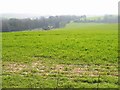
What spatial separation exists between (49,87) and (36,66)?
4987 millimetres

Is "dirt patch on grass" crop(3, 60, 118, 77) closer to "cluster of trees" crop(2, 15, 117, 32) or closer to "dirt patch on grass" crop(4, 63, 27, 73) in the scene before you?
"dirt patch on grass" crop(4, 63, 27, 73)

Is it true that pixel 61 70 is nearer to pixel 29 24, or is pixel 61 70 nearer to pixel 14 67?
pixel 14 67

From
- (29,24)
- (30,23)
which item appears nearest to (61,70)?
(29,24)

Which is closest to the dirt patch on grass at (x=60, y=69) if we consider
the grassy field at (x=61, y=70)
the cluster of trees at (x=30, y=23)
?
the grassy field at (x=61, y=70)

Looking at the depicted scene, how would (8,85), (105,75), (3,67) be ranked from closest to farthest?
1. (8,85)
2. (105,75)
3. (3,67)

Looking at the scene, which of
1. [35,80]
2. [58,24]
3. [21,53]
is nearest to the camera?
[35,80]

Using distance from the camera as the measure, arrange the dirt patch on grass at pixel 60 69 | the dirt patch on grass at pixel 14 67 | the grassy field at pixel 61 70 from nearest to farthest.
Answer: the grassy field at pixel 61 70 → the dirt patch on grass at pixel 60 69 → the dirt patch on grass at pixel 14 67

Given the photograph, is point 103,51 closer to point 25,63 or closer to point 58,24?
point 25,63

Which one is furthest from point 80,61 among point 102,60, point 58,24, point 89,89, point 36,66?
point 58,24

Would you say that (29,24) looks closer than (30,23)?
Yes

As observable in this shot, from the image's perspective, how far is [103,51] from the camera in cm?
2088

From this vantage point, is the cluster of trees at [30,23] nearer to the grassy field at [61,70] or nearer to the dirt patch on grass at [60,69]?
the grassy field at [61,70]

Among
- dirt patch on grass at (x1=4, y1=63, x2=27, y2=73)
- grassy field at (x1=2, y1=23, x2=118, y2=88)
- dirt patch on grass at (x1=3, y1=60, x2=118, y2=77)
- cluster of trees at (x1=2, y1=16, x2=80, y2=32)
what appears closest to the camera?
grassy field at (x1=2, y1=23, x2=118, y2=88)

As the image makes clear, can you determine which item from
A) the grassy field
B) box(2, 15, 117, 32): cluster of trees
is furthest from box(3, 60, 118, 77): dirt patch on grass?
box(2, 15, 117, 32): cluster of trees
